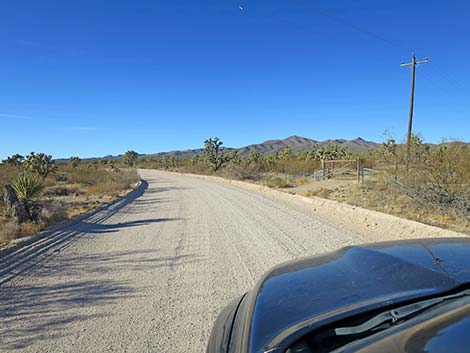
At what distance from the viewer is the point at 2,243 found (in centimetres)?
862

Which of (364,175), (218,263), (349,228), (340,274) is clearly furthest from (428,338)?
(364,175)

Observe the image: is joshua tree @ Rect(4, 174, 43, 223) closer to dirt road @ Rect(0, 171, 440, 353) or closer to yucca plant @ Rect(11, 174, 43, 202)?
yucca plant @ Rect(11, 174, 43, 202)

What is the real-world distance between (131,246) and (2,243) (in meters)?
3.55

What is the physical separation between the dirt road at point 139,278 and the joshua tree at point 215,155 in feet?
147

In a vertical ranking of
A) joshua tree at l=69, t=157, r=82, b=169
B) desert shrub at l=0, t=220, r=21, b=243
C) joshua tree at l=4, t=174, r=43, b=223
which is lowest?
desert shrub at l=0, t=220, r=21, b=243

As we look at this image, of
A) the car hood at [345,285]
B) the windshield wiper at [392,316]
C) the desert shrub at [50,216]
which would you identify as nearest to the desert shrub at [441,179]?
the car hood at [345,285]

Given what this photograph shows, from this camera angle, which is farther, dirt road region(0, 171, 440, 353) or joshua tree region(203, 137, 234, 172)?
joshua tree region(203, 137, 234, 172)

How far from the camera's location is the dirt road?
3.84 m

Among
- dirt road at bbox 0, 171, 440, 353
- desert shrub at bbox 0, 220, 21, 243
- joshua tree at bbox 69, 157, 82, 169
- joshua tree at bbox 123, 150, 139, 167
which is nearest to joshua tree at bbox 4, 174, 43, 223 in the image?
desert shrub at bbox 0, 220, 21, 243

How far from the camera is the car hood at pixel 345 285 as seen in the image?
1647 millimetres

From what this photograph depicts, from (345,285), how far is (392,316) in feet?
1.32

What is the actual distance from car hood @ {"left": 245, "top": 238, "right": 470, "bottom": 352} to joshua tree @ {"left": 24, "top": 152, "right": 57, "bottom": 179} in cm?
3918

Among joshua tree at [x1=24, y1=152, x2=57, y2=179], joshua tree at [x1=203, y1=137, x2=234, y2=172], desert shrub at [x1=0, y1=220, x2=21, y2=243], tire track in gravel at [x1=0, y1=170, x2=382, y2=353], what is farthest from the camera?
joshua tree at [x1=203, y1=137, x2=234, y2=172]

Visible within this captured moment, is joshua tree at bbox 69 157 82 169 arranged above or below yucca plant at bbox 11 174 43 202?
above
